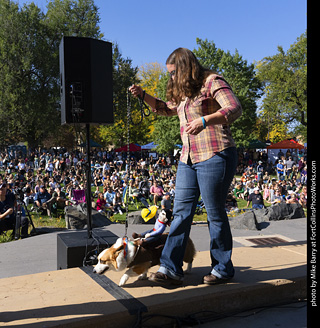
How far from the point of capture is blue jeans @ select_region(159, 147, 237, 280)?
2.66m

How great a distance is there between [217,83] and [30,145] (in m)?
33.8

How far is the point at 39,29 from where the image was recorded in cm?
3088

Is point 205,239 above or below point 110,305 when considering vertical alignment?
below

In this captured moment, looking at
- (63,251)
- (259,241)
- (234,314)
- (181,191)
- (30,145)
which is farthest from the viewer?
(30,145)

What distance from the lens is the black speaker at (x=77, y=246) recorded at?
3.69 metres

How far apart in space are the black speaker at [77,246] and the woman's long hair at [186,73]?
190 centimetres

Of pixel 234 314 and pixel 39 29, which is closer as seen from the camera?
pixel 234 314

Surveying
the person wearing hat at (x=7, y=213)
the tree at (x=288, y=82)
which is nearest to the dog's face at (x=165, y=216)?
the person wearing hat at (x=7, y=213)

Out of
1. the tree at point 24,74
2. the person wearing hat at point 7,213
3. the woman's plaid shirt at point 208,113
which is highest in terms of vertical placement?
the tree at point 24,74

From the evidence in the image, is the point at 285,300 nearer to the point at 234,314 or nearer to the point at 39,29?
the point at 234,314

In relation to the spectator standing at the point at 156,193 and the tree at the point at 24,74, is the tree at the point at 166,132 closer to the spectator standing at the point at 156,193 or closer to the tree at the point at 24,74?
the tree at the point at 24,74

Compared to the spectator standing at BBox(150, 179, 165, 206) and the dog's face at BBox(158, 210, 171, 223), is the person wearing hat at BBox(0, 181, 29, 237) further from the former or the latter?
the spectator standing at BBox(150, 179, 165, 206)
